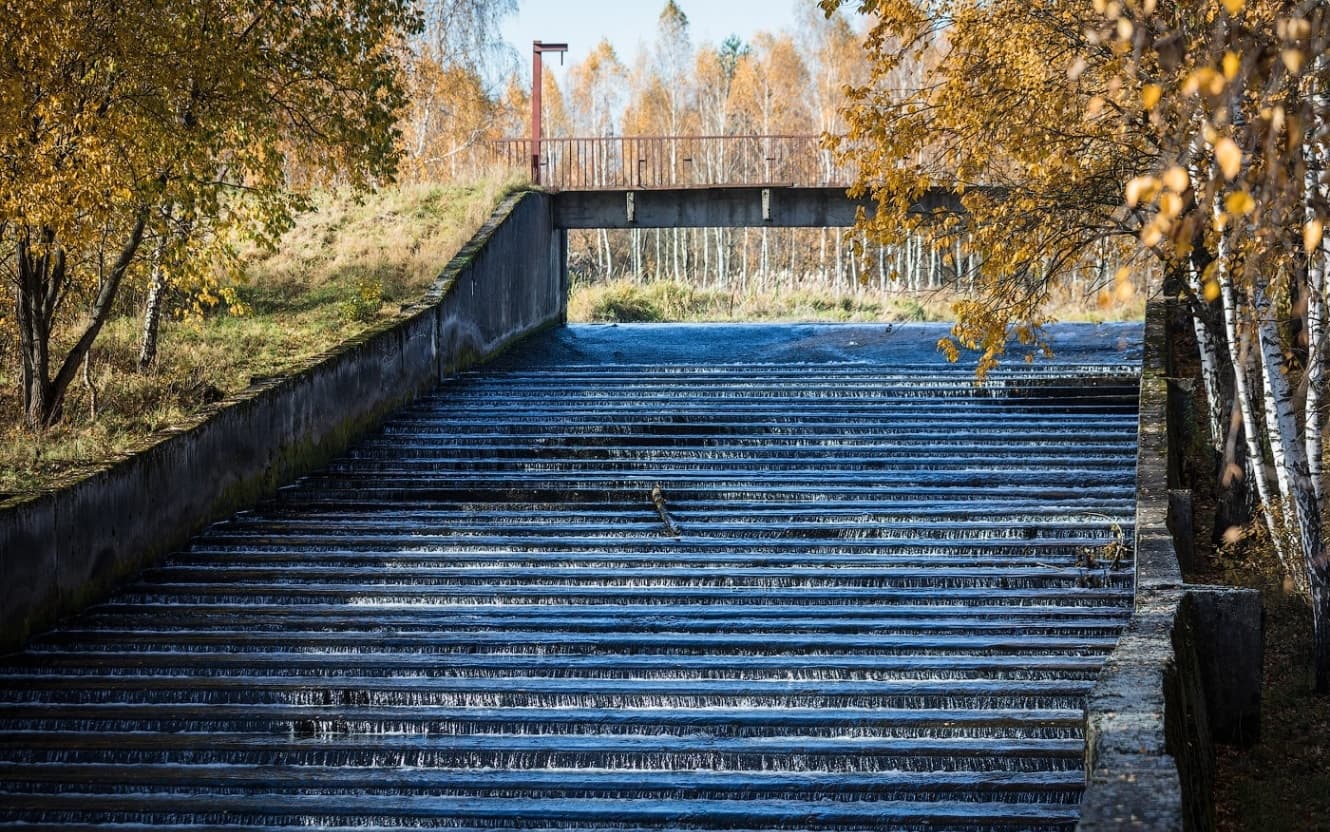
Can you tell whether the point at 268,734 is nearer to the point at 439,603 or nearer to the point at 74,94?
the point at 439,603

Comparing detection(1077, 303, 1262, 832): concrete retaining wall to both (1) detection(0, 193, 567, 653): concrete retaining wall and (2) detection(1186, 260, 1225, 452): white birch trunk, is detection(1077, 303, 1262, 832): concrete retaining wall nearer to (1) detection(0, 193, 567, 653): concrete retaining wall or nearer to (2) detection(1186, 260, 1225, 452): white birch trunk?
(2) detection(1186, 260, 1225, 452): white birch trunk

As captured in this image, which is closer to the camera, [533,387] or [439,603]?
[439,603]

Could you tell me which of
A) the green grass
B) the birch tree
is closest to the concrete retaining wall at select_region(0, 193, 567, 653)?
the birch tree

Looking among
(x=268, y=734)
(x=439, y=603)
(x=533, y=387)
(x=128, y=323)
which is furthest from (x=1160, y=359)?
(x=128, y=323)

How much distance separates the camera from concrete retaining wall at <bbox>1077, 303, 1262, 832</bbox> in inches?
255

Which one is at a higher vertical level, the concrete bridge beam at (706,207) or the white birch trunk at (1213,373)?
the concrete bridge beam at (706,207)

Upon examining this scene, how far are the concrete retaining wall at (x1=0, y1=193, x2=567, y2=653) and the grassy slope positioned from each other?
0.42m

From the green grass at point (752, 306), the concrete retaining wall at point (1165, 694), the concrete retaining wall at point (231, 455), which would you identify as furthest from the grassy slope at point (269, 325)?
the concrete retaining wall at point (1165, 694)

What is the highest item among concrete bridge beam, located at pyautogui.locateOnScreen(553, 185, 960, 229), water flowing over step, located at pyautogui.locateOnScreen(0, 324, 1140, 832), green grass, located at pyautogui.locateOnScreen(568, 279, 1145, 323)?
concrete bridge beam, located at pyautogui.locateOnScreen(553, 185, 960, 229)

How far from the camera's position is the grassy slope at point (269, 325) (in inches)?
603

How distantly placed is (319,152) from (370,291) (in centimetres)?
409

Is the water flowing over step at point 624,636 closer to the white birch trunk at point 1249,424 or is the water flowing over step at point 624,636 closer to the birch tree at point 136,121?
the white birch trunk at point 1249,424

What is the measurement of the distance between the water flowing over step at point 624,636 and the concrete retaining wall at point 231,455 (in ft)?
0.90

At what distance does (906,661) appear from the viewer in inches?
426
